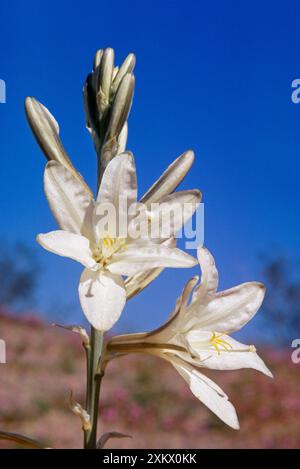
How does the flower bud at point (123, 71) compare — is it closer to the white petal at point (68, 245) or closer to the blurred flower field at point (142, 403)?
the white petal at point (68, 245)

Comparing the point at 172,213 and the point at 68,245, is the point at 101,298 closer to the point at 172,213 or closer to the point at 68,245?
the point at 68,245

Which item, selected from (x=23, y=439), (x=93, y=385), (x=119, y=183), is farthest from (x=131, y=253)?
(x=23, y=439)

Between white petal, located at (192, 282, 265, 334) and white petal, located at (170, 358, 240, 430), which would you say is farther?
white petal, located at (192, 282, 265, 334)

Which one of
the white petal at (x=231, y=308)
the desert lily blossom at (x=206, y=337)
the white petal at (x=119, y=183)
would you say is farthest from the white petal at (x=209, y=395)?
the white petal at (x=119, y=183)

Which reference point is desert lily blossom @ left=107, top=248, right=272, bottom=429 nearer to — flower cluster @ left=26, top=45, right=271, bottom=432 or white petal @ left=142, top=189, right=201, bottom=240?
flower cluster @ left=26, top=45, right=271, bottom=432

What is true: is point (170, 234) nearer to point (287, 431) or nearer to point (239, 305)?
point (239, 305)

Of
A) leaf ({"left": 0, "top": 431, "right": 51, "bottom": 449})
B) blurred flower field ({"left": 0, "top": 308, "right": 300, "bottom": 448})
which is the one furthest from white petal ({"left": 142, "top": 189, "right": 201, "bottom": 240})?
blurred flower field ({"left": 0, "top": 308, "right": 300, "bottom": 448})
